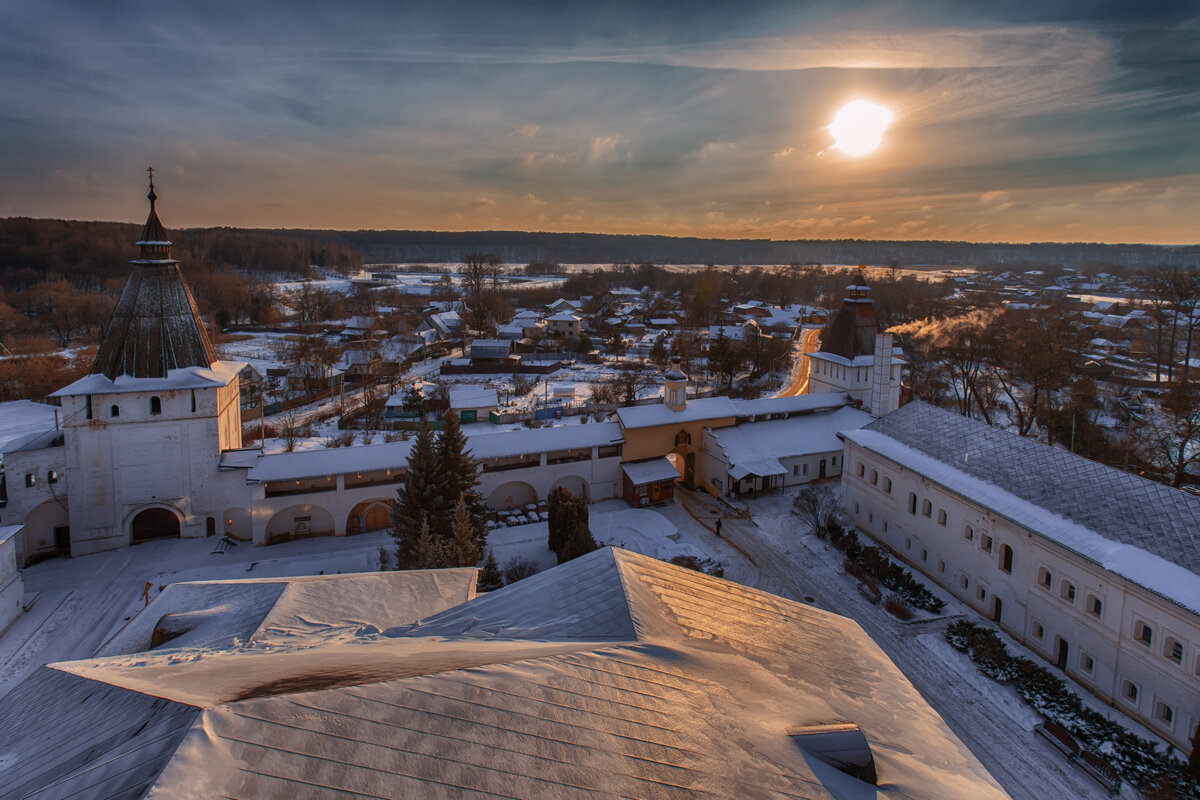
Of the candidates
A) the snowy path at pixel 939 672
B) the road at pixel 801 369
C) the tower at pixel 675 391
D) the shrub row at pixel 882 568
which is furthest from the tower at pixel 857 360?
the snowy path at pixel 939 672

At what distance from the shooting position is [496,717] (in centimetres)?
425

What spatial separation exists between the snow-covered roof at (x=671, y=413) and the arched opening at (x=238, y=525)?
13262mm

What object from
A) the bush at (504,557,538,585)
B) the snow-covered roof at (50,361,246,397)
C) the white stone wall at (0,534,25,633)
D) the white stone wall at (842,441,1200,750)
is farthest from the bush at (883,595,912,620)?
the white stone wall at (0,534,25,633)

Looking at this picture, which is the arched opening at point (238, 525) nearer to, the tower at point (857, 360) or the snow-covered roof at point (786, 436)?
the snow-covered roof at point (786, 436)

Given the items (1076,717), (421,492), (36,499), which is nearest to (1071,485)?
(1076,717)

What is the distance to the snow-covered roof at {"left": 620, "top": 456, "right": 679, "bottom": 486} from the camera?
2386cm

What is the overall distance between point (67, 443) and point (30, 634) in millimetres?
5890

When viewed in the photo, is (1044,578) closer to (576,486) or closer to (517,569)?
(517,569)

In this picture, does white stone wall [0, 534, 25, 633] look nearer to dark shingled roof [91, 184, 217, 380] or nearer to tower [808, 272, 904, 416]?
dark shingled roof [91, 184, 217, 380]

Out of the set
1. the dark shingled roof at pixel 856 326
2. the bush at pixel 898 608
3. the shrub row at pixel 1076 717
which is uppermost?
the dark shingled roof at pixel 856 326

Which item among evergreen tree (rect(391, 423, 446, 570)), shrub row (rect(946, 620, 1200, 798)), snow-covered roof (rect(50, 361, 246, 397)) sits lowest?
shrub row (rect(946, 620, 1200, 798))

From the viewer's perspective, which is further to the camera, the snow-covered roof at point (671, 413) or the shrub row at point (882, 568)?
the snow-covered roof at point (671, 413)

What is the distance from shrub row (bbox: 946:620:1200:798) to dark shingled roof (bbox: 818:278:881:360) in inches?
632

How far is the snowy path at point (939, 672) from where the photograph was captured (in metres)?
11.8
